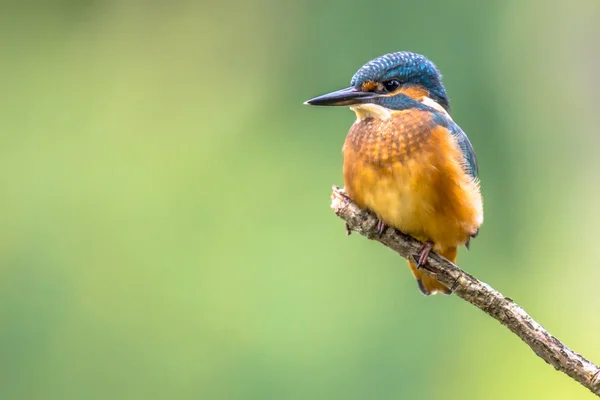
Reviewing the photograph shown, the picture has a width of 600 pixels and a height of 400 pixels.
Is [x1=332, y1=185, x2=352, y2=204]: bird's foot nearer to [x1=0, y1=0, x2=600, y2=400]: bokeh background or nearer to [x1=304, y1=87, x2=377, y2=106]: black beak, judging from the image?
[x1=304, y1=87, x2=377, y2=106]: black beak

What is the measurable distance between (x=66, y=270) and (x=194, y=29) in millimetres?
2212

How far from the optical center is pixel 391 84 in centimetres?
281

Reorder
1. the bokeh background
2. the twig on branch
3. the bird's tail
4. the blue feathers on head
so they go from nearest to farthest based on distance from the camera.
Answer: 1. the twig on branch
2. the blue feathers on head
3. the bird's tail
4. the bokeh background

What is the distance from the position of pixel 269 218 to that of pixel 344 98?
2803 mm

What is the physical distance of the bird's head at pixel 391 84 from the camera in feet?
9.00

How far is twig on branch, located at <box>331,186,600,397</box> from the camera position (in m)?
2.12

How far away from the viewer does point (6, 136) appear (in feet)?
18.9

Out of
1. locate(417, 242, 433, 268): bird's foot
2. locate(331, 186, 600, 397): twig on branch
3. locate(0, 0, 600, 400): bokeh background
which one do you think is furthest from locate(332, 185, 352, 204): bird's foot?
locate(0, 0, 600, 400): bokeh background

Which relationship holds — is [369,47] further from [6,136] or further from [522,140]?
[6,136]

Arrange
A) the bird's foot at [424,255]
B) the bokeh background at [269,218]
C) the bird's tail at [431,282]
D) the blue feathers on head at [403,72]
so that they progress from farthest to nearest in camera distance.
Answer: the bokeh background at [269,218] → the bird's tail at [431,282] → the blue feathers on head at [403,72] → the bird's foot at [424,255]

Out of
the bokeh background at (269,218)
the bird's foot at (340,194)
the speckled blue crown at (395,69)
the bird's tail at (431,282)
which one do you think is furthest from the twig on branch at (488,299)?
the bokeh background at (269,218)

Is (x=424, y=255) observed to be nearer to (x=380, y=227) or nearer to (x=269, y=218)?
(x=380, y=227)

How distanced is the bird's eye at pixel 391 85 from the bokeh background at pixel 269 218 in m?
2.45

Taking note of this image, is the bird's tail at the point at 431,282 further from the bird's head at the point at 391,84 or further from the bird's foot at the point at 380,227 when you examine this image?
the bird's head at the point at 391,84
